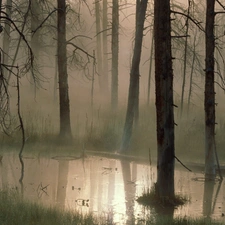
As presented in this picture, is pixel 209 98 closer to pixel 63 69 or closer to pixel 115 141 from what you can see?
pixel 115 141

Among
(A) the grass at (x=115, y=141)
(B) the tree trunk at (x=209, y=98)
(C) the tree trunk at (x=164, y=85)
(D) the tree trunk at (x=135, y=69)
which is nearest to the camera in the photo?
(C) the tree trunk at (x=164, y=85)

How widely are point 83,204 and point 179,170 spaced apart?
5.39 metres

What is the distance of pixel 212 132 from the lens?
14.4 metres

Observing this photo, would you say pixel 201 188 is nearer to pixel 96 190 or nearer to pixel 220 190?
pixel 220 190

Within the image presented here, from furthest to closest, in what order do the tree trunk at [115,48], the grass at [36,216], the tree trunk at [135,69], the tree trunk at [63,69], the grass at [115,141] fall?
the tree trunk at [115,48] → the tree trunk at [63,69] → the grass at [115,141] → the tree trunk at [135,69] → the grass at [36,216]

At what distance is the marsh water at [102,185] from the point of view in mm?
10805

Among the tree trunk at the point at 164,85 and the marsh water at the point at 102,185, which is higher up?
the tree trunk at the point at 164,85

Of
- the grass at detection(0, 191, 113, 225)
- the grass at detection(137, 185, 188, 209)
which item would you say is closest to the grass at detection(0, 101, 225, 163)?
the grass at detection(137, 185, 188, 209)

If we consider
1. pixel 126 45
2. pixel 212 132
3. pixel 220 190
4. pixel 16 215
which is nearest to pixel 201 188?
pixel 220 190

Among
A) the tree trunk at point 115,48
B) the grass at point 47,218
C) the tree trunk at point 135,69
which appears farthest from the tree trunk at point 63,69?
the grass at point 47,218

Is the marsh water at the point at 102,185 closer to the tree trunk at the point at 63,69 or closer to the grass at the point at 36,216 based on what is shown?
the grass at the point at 36,216

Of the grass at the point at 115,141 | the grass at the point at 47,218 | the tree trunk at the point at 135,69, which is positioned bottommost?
the grass at the point at 47,218

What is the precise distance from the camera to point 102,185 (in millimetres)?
13148

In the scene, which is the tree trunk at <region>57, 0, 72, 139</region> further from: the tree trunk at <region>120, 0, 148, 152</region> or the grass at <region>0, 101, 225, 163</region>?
the tree trunk at <region>120, 0, 148, 152</region>
